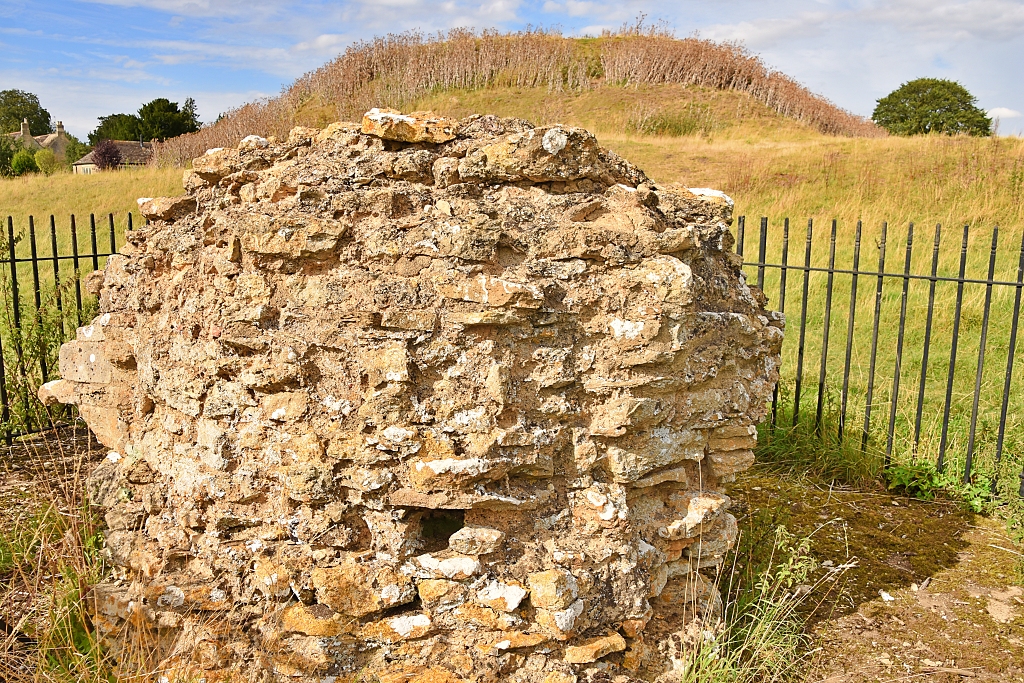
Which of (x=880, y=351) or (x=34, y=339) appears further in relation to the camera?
(x=880, y=351)

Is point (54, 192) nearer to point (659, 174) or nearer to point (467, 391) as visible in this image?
point (659, 174)

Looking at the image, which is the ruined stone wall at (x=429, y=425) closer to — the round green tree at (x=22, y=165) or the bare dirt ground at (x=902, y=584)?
the bare dirt ground at (x=902, y=584)

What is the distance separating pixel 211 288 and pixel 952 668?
3725mm

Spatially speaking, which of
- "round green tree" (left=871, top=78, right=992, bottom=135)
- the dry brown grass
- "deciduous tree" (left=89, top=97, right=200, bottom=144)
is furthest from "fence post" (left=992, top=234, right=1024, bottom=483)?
"deciduous tree" (left=89, top=97, right=200, bottom=144)

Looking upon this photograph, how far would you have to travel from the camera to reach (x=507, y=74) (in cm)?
2389

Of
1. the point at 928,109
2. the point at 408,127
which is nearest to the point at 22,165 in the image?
the point at 408,127

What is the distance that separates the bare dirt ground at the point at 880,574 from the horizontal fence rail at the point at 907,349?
26.1 inches

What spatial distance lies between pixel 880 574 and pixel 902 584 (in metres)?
0.12

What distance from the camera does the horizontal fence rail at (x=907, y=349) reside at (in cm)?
503

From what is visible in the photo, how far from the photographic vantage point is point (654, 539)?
2939 mm

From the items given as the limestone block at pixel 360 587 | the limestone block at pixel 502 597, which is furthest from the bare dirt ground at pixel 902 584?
the limestone block at pixel 360 587

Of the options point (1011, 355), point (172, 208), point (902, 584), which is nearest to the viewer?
point (172, 208)

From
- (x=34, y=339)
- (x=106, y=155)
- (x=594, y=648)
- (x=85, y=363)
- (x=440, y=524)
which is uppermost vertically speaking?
(x=106, y=155)

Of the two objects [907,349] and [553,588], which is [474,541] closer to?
[553,588]
